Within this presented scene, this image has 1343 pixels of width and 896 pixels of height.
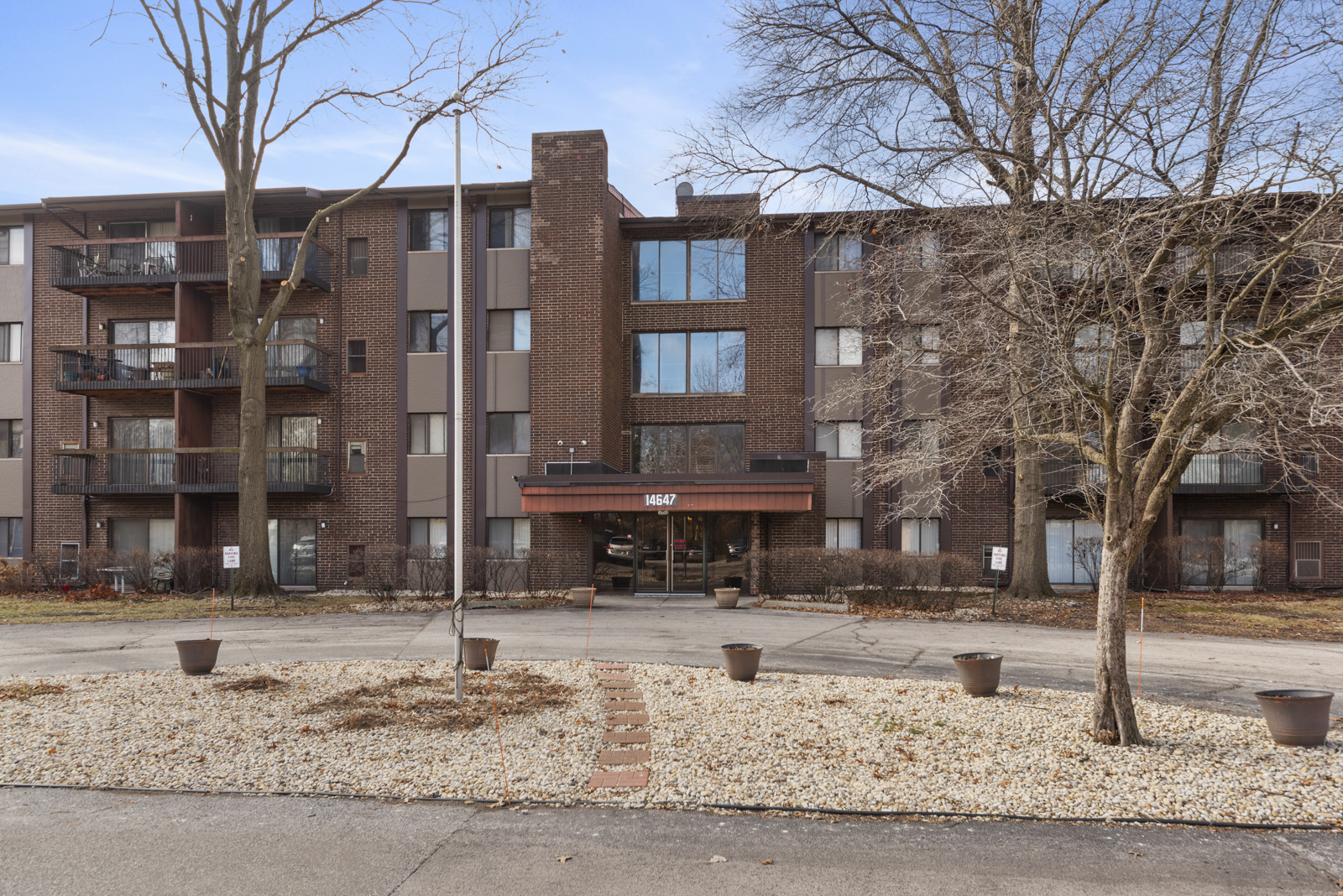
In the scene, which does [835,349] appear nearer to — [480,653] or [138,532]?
[480,653]

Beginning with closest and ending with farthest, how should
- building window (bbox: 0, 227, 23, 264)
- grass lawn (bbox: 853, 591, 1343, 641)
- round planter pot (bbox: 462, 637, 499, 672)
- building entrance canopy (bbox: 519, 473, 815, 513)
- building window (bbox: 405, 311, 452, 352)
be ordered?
round planter pot (bbox: 462, 637, 499, 672) → grass lawn (bbox: 853, 591, 1343, 641) → building entrance canopy (bbox: 519, 473, 815, 513) → building window (bbox: 405, 311, 452, 352) → building window (bbox: 0, 227, 23, 264)

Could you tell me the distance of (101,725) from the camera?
862cm

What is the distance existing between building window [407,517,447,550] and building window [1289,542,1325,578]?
81.5ft

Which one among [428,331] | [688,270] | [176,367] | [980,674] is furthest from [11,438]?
[980,674]

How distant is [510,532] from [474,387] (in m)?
4.43

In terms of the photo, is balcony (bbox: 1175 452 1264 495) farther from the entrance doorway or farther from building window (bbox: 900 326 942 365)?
the entrance doorway

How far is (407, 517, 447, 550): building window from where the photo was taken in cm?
2569

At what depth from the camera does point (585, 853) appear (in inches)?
220

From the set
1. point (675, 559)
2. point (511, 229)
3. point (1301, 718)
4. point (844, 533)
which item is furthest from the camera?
point (511, 229)

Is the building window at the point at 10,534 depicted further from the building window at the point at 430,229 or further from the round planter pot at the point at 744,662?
the round planter pot at the point at 744,662

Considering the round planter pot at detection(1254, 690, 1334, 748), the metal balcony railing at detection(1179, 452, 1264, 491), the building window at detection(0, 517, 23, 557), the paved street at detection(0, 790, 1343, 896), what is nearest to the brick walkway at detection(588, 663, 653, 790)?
the paved street at detection(0, 790, 1343, 896)

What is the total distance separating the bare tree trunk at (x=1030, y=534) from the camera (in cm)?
2014

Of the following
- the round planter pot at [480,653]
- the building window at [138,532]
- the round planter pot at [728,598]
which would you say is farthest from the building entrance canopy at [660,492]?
the building window at [138,532]

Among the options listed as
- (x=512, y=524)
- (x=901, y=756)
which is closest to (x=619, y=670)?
(x=901, y=756)
